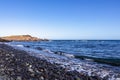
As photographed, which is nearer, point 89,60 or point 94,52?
point 89,60

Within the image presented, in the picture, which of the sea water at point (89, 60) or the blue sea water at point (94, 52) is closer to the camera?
the sea water at point (89, 60)

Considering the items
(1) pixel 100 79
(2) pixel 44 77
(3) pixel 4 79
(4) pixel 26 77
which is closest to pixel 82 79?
(1) pixel 100 79

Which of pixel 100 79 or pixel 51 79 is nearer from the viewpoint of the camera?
pixel 51 79

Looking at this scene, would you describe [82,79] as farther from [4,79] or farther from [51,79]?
[4,79]

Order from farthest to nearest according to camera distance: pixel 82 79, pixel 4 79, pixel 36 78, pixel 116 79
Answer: pixel 116 79
pixel 82 79
pixel 36 78
pixel 4 79

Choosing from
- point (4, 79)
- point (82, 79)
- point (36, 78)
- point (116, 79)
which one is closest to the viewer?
point (4, 79)

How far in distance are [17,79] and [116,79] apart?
6.02 m

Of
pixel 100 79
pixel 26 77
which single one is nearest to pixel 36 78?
pixel 26 77

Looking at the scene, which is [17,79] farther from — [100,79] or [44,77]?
[100,79]

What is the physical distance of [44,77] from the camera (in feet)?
35.3

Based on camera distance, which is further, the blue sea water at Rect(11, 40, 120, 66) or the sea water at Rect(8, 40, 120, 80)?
the blue sea water at Rect(11, 40, 120, 66)

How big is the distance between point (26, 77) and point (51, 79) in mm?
1265

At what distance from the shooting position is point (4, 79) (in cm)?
959

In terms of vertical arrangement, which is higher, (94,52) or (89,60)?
(89,60)
